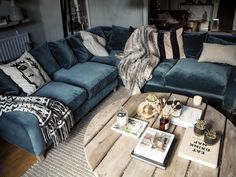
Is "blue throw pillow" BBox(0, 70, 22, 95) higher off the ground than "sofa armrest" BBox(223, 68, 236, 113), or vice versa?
"blue throw pillow" BBox(0, 70, 22, 95)

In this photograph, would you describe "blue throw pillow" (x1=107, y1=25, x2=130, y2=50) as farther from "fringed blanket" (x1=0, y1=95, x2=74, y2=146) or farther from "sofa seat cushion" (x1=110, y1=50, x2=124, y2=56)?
"fringed blanket" (x1=0, y1=95, x2=74, y2=146)

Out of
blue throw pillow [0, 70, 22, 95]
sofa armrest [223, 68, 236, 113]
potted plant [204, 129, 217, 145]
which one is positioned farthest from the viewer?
sofa armrest [223, 68, 236, 113]

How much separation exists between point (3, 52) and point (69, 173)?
2.69m

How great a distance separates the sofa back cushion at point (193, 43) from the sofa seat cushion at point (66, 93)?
151 cm

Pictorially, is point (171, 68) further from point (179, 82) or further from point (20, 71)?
point (20, 71)

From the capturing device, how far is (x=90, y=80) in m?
2.51

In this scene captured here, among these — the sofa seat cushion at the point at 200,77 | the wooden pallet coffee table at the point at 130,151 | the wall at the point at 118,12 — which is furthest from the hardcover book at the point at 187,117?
the wall at the point at 118,12

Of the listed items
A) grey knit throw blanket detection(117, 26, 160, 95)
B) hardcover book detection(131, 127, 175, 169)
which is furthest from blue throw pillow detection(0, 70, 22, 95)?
hardcover book detection(131, 127, 175, 169)

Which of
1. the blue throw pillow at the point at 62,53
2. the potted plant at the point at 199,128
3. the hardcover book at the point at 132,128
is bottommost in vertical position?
the hardcover book at the point at 132,128

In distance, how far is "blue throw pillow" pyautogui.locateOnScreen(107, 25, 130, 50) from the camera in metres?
3.23

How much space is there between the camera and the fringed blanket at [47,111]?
1.89 metres

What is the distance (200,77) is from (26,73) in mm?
1903

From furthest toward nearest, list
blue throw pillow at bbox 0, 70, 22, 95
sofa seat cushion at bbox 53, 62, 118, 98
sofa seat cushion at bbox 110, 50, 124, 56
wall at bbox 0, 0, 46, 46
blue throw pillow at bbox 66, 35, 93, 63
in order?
wall at bbox 0, 0, 46, 46 → sofa seat cushion at bbox 110, 50, 124, 56 → blue throw pillow at bbox 66, 35, 93, 63 → sofa seat cushion at bbox 53, 62, 118, 98 → blue throw pillow at bbox 0, 70, 22, 95

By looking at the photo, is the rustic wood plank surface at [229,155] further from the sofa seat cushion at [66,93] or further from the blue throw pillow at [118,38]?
the blue throw pillow at [118,38]
